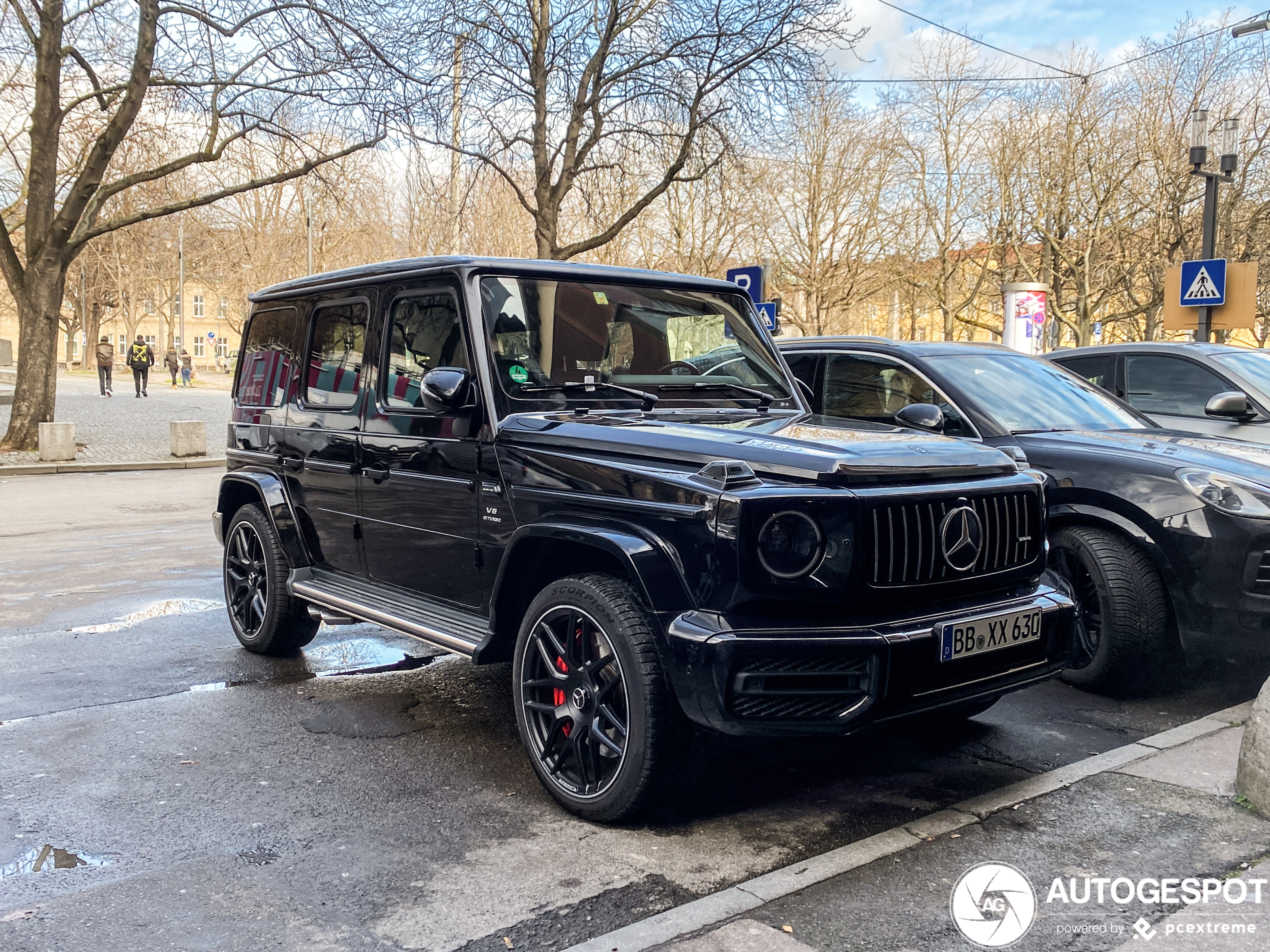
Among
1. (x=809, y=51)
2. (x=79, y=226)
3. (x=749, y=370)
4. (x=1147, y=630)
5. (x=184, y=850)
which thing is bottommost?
(x=184, y=850)

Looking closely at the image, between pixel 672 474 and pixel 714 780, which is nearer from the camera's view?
pixel 672 474

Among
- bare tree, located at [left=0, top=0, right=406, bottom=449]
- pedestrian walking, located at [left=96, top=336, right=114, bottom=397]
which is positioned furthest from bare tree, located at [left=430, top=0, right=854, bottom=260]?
pedestrian walking, located at [left=96, top=336, right=114, bottom=397]

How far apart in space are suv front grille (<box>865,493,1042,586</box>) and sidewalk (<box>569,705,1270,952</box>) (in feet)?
2.75

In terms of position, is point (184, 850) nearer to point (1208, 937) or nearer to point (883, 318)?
point (1208, 937)

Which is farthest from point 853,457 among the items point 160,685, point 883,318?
point 883,318

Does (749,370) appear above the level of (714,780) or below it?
above

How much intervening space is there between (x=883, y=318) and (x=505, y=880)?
45741 mm

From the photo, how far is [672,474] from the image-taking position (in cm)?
365

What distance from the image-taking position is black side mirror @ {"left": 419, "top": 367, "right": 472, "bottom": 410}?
4.36 meters

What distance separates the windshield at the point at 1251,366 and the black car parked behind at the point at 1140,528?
200 cm

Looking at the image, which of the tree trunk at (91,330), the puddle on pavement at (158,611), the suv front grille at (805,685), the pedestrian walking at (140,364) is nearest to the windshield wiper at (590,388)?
the suv front grille at (805,685)

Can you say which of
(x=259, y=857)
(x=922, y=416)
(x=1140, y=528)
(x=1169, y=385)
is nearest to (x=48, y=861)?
(x=259, y=857)

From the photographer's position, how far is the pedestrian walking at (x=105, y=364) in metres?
38.5

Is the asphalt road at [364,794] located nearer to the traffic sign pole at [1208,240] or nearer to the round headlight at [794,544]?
the round headlight at [794,544]
